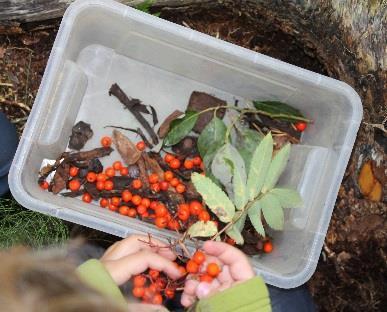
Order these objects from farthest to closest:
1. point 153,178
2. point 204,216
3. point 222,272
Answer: point 153,178, point 204,216, point 222,272

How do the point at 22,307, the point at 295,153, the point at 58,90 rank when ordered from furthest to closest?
the point at 295,153 → the point at 58,90 → the point at 22,307

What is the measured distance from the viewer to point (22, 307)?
41.9 inches

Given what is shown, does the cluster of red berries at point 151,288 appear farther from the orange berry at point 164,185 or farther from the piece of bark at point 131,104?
the piece of bark at point 131,104

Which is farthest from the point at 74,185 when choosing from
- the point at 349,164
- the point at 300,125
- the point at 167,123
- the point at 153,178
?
the point at 349,164

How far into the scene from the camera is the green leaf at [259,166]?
5.18 ft

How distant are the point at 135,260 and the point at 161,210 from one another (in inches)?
12.9

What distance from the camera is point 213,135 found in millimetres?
1774

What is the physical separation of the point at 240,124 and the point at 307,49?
32cm

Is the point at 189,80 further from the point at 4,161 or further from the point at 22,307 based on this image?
the point at 22,307

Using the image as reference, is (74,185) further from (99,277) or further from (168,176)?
(99,277)

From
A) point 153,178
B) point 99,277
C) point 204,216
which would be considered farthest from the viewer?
point 153,178

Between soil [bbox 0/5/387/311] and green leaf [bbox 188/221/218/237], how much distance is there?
1.47 feet

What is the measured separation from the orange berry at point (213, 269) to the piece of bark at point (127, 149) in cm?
53

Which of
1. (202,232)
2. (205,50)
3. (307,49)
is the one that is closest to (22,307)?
(202,232)
